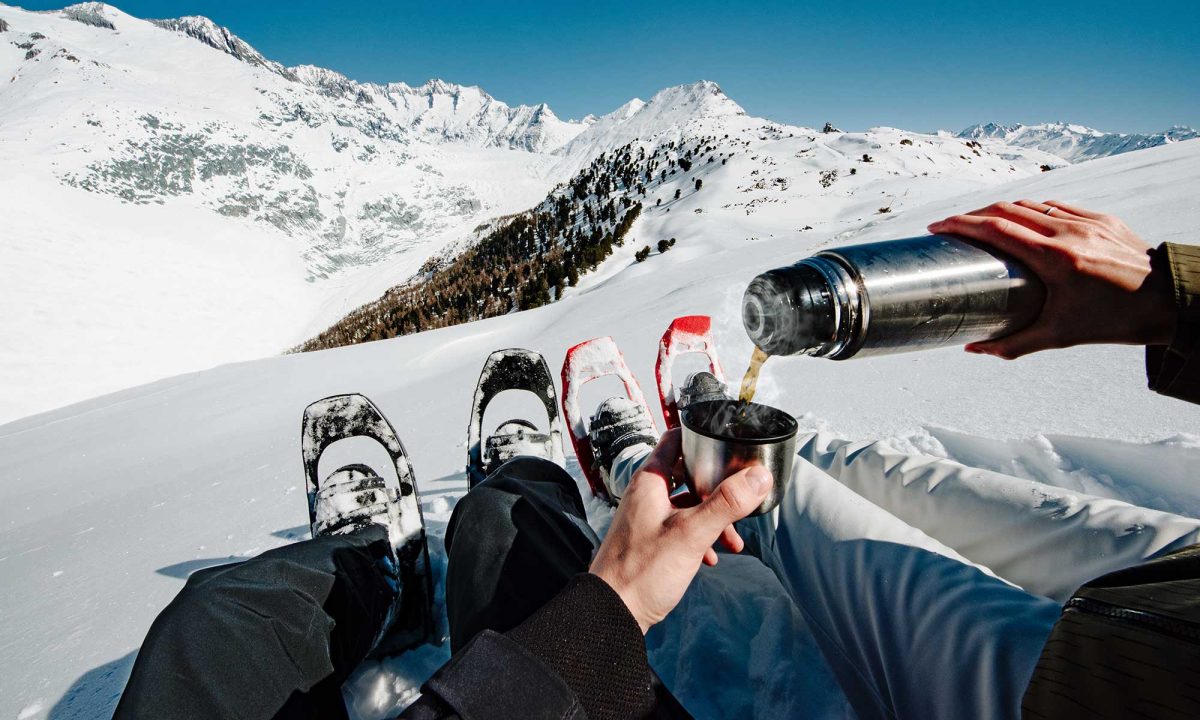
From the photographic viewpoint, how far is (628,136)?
51875mm

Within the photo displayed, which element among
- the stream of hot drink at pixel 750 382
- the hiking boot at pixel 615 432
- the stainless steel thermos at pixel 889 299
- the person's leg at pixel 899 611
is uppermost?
the stainless steel thermos at pixel 889 299

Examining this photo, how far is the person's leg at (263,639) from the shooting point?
3.25 ft

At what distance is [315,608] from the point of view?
1.28m

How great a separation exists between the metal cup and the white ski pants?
433 mm

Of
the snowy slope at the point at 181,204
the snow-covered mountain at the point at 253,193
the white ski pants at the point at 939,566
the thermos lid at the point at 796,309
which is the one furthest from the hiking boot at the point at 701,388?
the snowy slope at the point at 181,204

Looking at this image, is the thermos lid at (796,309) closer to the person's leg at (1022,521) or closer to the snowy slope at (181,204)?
the person's leg at (1022,521)

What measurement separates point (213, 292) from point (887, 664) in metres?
27.9

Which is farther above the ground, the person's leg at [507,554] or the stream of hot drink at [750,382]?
the stream of hot drink at [750,382]

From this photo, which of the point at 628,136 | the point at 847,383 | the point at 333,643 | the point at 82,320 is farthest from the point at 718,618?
the point at 628,136

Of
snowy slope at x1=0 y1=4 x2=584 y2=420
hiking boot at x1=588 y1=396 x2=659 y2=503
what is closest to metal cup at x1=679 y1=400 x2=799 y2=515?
hiking boot at x1=588 y1=396 x2=659 y2=503

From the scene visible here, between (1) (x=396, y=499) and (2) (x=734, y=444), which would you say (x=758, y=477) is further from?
(1) (x=396, y=499)

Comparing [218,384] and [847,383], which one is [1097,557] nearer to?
[847,383]

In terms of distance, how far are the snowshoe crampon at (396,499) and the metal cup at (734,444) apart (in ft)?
4.34

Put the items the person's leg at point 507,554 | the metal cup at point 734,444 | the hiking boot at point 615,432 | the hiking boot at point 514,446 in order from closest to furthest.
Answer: the metal cup at point 734,444
the person's leg at point 507,554
the hiking boot at point 615,432
the hiking boot at point 514,446
